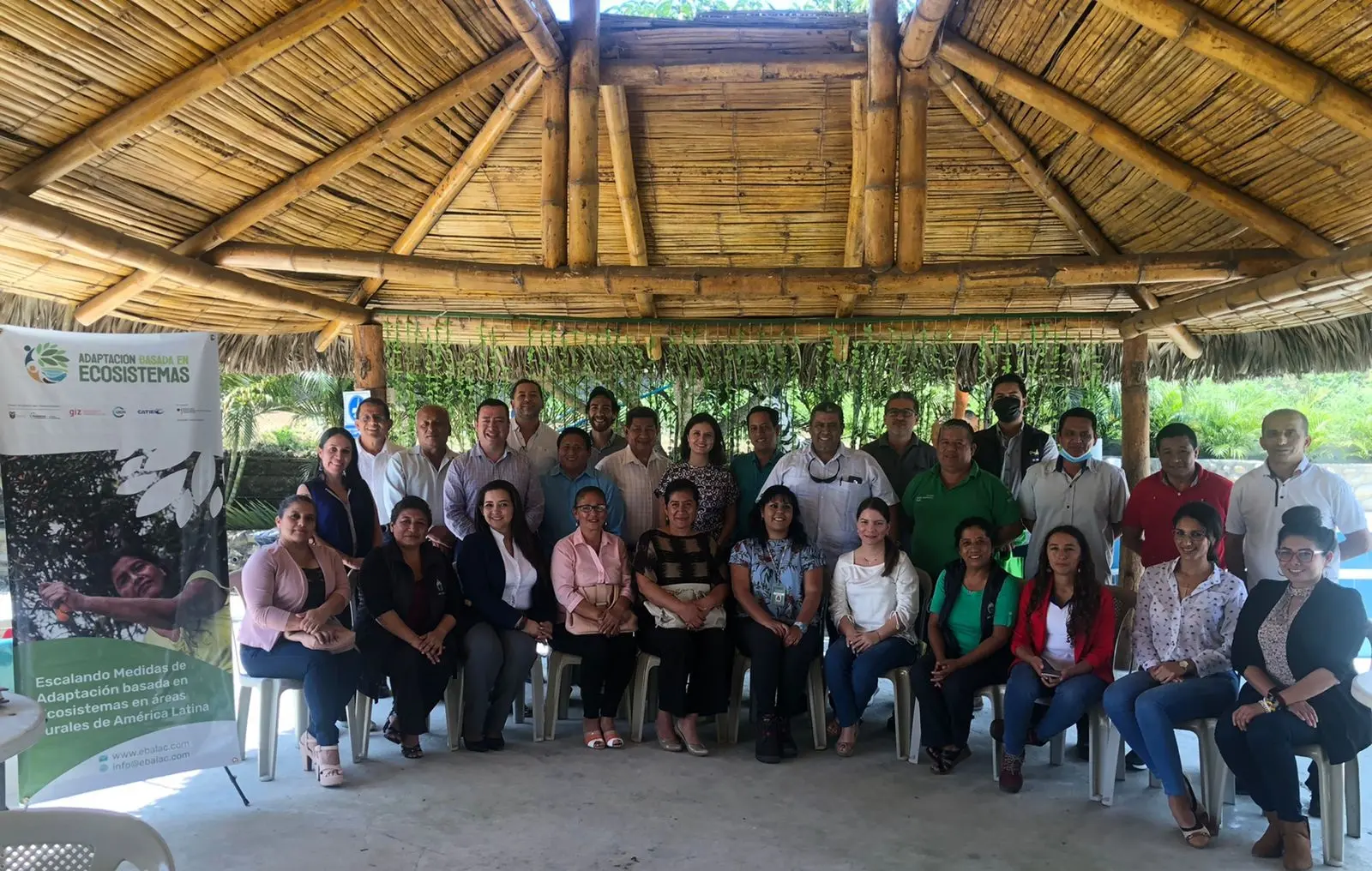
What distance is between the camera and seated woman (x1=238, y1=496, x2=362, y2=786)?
3648 millimetres

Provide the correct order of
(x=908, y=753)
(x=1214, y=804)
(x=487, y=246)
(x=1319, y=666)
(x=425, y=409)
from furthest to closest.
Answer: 1. (x=487, y=246)
2. (x=425, y=409)
3. (x=908, y=753)
4. (x=1214, y=804)
5. (x=1319, y=666)

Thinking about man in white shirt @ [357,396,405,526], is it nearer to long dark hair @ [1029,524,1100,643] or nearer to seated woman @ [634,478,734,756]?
seated woman @ [634,478,734,756]

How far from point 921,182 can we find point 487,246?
2.76 metres

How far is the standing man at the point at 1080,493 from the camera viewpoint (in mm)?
4137

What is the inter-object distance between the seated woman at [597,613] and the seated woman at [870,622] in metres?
0.88

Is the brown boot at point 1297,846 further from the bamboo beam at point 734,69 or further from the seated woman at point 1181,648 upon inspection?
the bamboo beam at point 734,69

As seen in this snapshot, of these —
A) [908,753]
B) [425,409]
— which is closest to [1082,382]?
[908,753]

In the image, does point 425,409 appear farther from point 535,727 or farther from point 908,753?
point 908,753

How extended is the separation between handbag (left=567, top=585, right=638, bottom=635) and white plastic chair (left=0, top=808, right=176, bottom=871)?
7.69 feet

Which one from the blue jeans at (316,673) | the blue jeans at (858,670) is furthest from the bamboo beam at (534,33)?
the blue jeans at (858,670)

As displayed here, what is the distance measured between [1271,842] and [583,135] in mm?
3872

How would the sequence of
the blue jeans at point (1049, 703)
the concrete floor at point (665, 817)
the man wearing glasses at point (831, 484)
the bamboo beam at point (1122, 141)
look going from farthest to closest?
the bamboo beam at point (1122, 141)
the man wearing glasses at point (831, 484)
the blue jeans at point (1049, 703)
the concrete floor at point (665, 817)

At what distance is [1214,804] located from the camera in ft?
10.6

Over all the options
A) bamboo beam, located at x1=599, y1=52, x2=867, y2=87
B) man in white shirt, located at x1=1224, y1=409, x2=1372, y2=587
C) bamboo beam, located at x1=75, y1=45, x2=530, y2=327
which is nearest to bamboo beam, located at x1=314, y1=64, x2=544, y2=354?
bamboo beam, located at x1=75, y1=45, x2=530, y2=327
